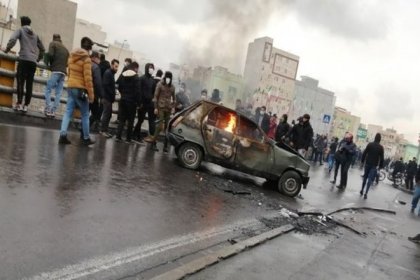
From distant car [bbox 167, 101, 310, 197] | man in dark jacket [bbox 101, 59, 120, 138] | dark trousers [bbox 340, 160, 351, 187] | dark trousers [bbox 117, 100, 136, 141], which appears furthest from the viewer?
dark trousers [bbox 340, 160, 351, 187]

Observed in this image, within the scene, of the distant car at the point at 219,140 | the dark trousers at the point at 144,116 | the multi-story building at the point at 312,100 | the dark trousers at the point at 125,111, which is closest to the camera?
the distant car at the point at 219,140

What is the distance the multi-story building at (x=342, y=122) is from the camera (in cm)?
12331

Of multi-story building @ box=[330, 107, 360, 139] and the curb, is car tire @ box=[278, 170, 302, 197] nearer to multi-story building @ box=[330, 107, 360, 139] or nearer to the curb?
the curb

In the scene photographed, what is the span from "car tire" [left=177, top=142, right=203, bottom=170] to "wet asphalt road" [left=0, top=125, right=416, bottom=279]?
0.23 meters

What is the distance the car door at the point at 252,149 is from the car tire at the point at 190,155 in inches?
34.8

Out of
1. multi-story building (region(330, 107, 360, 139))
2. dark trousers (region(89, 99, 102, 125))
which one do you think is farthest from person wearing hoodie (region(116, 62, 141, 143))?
multi-story building (region(330, 107, 360, 139))

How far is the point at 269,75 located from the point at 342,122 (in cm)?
4931

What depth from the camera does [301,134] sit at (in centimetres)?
1291

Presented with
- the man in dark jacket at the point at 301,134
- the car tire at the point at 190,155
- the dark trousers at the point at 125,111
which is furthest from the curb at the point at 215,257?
the man in dark jacket at the point at 301,134

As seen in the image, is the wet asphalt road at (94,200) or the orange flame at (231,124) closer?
the wet asphalt road at (94,200)

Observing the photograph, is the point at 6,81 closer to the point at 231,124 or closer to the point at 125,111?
the point at 125,111

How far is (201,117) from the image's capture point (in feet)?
29.9

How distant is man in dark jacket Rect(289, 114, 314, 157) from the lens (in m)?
12.9

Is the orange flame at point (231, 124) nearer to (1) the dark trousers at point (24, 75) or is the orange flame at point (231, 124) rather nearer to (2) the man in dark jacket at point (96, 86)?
(2) the man in dark jacket at point (96, 86)
